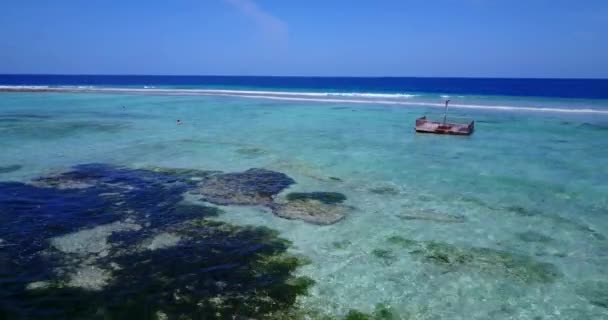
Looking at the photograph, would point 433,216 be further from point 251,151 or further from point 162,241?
point 251,151

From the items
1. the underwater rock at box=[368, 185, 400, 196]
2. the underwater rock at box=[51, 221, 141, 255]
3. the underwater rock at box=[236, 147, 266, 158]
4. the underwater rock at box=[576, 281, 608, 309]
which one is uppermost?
the underwater rock at box=[236, 147, 266, 158]

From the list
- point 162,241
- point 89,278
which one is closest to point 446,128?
point 162,241

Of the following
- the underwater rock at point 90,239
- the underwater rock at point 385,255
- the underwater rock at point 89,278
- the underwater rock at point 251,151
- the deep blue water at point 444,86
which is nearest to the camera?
the underwater rock at point 89,278

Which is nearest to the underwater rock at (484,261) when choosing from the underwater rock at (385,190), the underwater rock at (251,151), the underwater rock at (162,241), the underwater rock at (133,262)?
the underwater rock at (133,262)

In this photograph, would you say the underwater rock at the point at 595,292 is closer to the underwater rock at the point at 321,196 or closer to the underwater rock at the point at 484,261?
the underwater rock at the point at 484,261

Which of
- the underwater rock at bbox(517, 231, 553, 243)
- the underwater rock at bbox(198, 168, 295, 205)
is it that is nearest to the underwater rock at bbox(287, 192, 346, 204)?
the underwater rock at bbox(198, 168, 295, 205)

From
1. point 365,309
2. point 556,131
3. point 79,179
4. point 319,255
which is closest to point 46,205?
point 79,179

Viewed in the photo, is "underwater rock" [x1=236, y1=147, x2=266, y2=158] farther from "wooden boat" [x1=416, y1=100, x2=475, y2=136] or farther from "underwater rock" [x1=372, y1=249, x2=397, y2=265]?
"wooden boat" [x1=416, y1=100, x2=475, y2=136]
